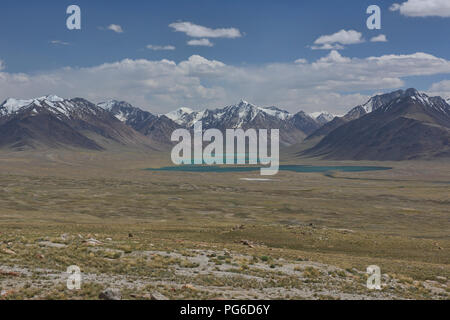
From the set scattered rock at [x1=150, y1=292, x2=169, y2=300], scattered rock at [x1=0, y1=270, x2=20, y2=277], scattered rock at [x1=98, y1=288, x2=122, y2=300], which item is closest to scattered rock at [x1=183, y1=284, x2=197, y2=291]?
scattered rock at [x1=150, y1=292, x2=169, y2=300]

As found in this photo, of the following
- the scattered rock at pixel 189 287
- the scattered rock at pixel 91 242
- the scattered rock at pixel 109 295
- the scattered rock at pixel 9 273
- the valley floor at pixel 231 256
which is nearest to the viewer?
the scattered rock at pixel 109 295

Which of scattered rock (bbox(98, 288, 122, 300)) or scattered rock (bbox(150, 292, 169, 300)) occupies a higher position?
scattered rock (bbox(98, 288, 122, 300))

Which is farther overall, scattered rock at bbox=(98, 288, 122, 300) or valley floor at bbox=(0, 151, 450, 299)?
valley floor at bbox=(0, 151, 450, 299)

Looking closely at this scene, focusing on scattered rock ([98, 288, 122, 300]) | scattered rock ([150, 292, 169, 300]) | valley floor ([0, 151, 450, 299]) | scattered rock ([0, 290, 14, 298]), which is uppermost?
scattered rock ([0, 290, 14, 298])

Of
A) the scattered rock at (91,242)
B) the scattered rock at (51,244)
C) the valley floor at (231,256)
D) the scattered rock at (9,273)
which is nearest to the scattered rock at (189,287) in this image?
the valley floor at (231,256)

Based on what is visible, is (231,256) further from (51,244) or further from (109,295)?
(51,244)

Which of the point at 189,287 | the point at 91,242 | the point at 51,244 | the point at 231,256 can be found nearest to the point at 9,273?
the point at 51,244

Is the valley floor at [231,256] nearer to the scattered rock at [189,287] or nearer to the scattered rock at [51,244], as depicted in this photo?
the scattered rock at [189,287]

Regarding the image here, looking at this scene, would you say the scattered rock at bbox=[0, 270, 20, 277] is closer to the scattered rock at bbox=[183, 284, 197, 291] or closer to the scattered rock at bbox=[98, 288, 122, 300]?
the scattered rock at bbox=[98, 288, 122, 300]

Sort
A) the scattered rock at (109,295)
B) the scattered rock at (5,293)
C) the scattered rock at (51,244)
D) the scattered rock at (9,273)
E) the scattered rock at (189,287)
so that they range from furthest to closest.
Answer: the scattered rock at (51,244), the scattered rock at (9,273), the scattered rock at (189,287), the scattered rock at (109,295), the scattered rock at (5,293)
